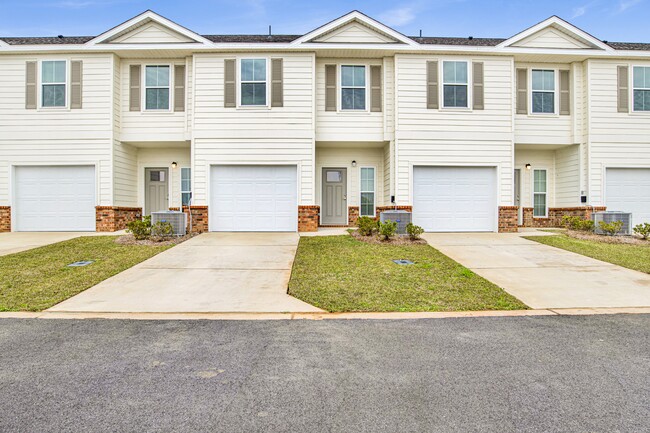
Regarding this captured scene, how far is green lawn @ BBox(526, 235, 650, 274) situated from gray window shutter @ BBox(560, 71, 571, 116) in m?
5.47

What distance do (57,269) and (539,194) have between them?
15792 millimetres

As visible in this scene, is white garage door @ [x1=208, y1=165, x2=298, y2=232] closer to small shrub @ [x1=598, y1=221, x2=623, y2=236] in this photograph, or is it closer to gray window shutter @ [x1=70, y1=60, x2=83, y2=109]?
gray window shutter @ [x1=70, y1=60, x2=83, y2=109]

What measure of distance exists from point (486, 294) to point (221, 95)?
35.3 feet

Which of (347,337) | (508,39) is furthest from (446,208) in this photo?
(347,337)

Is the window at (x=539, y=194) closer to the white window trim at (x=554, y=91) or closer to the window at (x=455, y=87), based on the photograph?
the white window trim at (x=554, y=91)

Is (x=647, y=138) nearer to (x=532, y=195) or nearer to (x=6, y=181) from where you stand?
(x=532, y=195)

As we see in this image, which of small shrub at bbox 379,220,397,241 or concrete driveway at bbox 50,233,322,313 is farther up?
small shrub at bbox 379,220,397,241

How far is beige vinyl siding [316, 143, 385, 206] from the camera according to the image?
1532 cm

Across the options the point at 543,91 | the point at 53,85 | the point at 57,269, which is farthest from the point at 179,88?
the point at 543,91

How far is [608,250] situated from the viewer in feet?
32.0

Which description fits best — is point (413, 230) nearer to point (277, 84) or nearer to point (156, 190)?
point (277, 84)

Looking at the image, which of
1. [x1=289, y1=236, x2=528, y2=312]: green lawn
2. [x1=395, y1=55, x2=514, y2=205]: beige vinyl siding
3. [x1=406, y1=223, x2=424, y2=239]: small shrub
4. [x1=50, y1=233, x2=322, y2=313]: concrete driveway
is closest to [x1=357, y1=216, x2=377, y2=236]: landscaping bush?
[x1=406, y1=223, x2=424, y2=239]: small shrub

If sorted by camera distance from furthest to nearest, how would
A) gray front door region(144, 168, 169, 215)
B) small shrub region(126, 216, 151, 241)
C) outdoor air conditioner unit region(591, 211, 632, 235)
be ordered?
1. gray front door region(144, 168, 169, 215)
2. outdoor air conditioner unit region(591, 211, 632, 235)
3. small shrub region(126, 216, 151, 241)

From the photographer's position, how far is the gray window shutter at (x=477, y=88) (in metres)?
13.8
